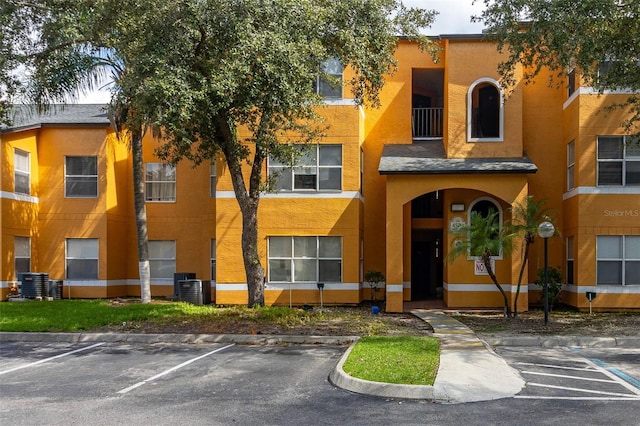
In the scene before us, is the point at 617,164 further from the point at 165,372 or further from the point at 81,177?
the point at 81,177

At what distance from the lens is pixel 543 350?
12.6 metres

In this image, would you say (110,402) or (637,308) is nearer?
(110,402)

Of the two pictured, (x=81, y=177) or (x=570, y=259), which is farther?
(x=81, y=177)

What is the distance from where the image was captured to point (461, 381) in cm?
890

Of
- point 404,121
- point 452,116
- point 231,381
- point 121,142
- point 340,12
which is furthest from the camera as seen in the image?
point 121,142

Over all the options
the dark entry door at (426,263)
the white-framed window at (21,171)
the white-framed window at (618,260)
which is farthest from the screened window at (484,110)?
the white-framed window at (21,171)

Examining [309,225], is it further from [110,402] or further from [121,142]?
[110,402]

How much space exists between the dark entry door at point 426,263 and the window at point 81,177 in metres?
12.3

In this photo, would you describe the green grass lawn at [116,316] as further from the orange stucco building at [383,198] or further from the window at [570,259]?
the window at [570,259]

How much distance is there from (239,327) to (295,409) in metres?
6.96

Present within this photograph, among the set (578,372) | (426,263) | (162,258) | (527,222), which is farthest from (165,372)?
(162,258)

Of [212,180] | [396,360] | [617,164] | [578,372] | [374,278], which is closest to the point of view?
[578,372]

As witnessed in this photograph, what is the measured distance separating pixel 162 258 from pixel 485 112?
13409 mm

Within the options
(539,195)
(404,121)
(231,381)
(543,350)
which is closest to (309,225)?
(404,121)
